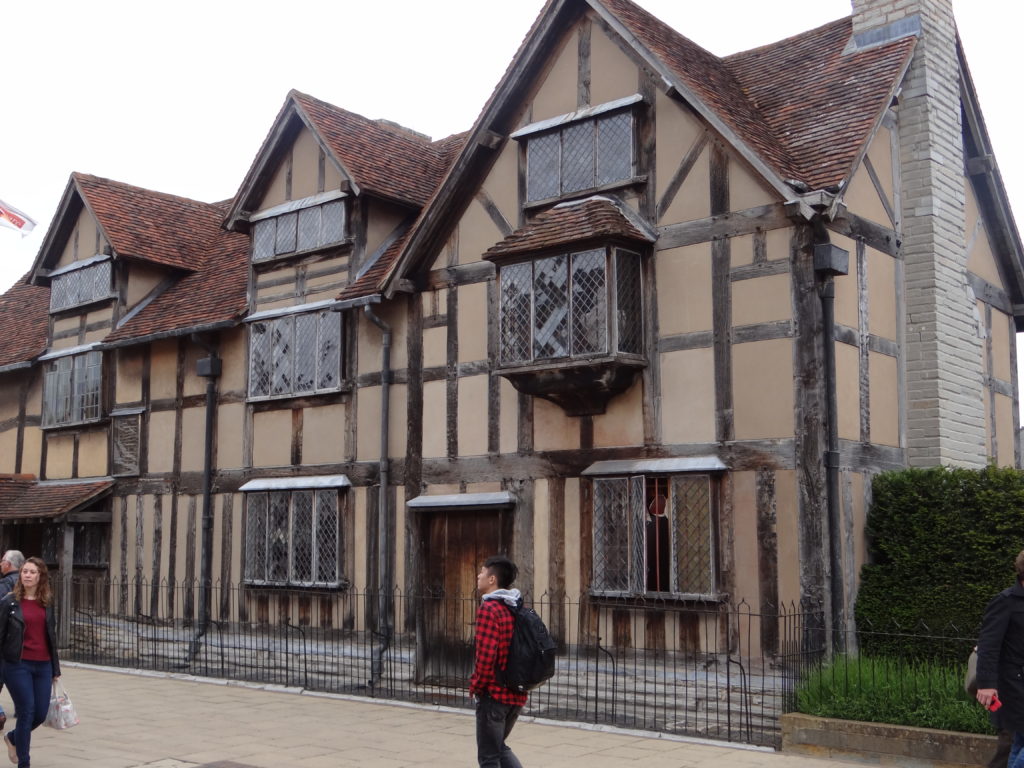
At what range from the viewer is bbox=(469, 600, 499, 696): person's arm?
7297 mm

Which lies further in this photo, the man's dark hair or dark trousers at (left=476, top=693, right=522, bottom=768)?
the man's dark hair

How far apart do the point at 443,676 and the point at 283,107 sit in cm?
912

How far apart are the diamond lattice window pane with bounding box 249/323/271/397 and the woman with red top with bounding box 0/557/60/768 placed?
8.65 meters

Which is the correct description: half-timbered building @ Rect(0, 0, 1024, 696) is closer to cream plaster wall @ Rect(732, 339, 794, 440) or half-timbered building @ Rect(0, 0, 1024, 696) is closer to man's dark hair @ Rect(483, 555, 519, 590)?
cream plaster wall @ Rect(732, 339, 794, 440)

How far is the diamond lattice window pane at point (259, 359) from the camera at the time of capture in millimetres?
18125

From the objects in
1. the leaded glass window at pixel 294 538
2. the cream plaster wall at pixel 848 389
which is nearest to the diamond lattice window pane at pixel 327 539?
the leaded glass window at pixel 294 538

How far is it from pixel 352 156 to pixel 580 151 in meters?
4.44

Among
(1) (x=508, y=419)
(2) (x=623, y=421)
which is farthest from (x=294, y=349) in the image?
(2) (x=623, y=421)

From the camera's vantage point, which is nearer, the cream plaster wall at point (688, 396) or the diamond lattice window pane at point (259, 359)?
the cream plaster wall at point (688, 396)

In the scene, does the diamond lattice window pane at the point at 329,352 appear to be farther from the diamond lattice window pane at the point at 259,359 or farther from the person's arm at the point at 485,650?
the person's arm at the point at 485,650

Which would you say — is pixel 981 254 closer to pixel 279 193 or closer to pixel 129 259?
pixel 279 193

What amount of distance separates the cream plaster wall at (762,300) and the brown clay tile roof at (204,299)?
345 inches

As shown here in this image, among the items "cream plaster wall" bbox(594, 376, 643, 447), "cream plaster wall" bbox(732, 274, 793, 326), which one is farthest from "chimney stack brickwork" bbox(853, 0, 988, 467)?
"cream plaster wall" bbox(594, 376, 643, 447)

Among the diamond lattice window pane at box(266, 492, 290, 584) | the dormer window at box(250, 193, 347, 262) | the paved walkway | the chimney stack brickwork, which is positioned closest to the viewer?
the paved walkway
